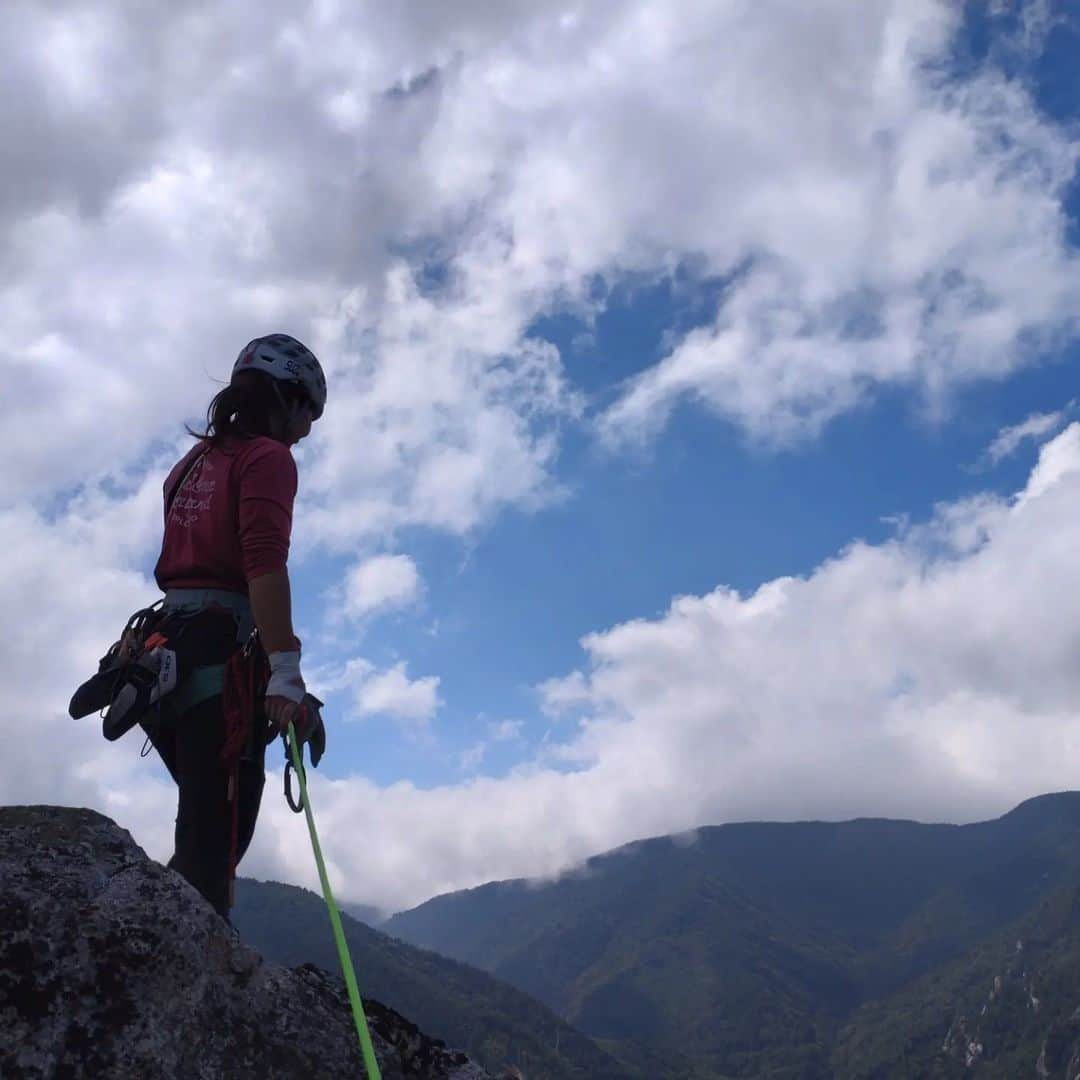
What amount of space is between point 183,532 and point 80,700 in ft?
3.60

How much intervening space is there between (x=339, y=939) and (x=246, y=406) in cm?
327

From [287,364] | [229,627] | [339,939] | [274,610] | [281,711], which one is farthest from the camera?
[287,364]

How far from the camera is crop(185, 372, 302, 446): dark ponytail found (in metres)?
5.96

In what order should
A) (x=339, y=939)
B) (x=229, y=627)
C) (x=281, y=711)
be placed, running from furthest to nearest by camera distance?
(x=229, y=627) < (x=281, y=711) < (x=339, y=939)

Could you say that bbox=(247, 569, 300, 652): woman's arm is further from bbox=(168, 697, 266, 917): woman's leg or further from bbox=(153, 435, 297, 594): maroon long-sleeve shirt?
bbox=(168, 697, 266, 917): woman's leg

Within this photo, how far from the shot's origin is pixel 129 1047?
3871 mm

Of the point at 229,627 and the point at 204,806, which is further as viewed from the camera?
the point at 229,627

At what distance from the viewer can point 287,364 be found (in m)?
6.04

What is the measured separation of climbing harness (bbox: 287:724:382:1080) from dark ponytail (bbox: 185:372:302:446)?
6.54 ft

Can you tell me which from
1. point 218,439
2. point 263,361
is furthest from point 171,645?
point 263,361

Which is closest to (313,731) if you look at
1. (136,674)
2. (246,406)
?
(136,674)

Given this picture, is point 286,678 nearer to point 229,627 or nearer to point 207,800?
point 229,627

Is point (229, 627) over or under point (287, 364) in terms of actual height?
under

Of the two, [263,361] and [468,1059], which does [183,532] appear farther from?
[468,1059]
